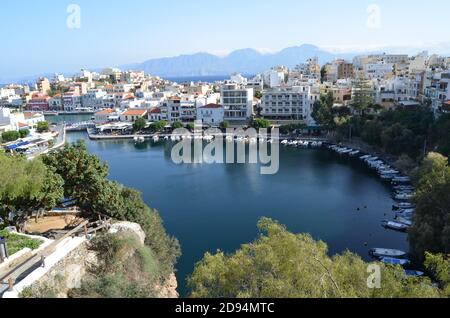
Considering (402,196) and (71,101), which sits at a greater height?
(71,101)

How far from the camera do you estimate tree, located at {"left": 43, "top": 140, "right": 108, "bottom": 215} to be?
30.7 feet

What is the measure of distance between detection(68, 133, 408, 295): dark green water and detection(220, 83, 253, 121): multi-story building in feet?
34.2

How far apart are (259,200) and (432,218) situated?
7887mm

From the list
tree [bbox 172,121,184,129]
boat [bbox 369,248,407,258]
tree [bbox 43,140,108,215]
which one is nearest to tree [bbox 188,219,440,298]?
tree [bbox 43,140,108,215]

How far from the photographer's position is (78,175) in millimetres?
9602

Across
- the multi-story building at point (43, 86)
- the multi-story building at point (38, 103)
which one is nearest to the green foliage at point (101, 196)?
the multi-story building at point (38, 103)

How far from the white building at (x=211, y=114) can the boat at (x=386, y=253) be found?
25069 millimetres

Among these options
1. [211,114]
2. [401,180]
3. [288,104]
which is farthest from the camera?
[211,114]

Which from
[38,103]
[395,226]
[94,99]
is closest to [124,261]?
[395,226]

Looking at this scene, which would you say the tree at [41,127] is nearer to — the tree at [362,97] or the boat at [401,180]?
the tree at [362,97]

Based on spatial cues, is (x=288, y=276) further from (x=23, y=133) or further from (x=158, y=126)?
(x=23, y=133)

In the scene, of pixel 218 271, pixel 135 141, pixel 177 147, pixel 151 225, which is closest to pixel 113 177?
pixel 177 147
